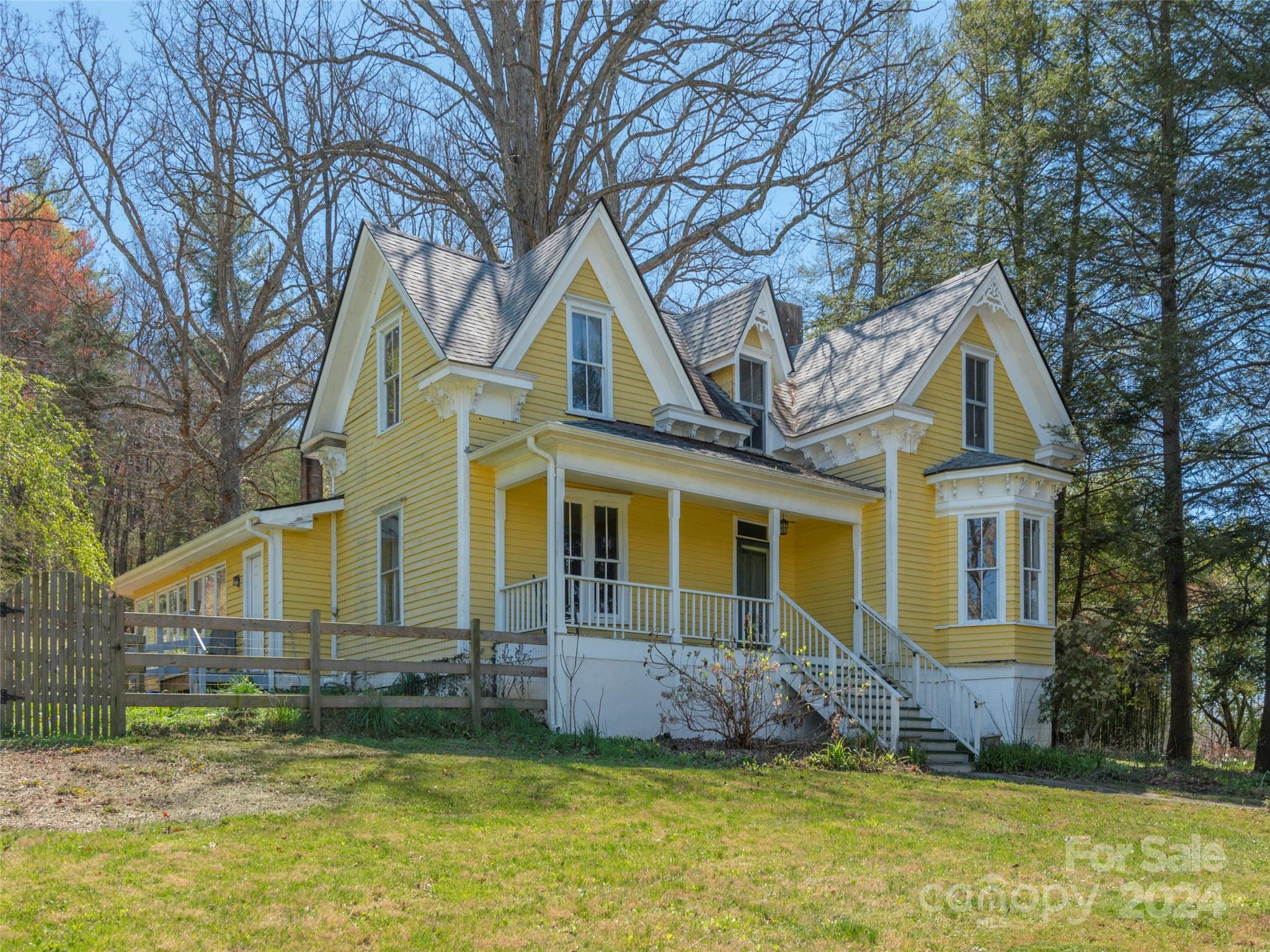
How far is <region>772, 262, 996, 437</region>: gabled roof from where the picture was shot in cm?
2153

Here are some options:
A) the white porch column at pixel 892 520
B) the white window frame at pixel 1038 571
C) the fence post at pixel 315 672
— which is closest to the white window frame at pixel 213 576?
the fence post at pixel 315 672

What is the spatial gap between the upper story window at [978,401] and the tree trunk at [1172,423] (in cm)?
290

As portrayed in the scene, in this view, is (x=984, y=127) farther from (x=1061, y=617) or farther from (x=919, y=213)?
(x=1061, y=617)

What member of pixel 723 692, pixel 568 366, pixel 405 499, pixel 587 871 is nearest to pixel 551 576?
pixel 723 692

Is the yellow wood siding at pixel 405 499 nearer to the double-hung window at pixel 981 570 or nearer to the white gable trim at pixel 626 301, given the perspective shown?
the white gable trim at pixel 626 301

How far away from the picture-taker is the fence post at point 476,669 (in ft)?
49.9

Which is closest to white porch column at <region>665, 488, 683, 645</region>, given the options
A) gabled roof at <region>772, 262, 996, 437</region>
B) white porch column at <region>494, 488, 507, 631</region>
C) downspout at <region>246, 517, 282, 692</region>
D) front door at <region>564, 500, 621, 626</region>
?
front door at <region>564, 500, 621, 626</region>

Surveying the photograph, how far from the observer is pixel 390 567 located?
65.5 feet

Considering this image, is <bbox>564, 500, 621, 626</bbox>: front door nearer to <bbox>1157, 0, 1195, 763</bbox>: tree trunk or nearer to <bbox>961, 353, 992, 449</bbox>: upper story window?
<bbox>961, 353, 992, 449</bbox>: upper story window

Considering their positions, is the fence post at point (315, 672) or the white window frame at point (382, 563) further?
the white window frame at point (382, 563)

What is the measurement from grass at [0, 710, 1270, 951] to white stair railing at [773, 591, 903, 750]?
4.26 m

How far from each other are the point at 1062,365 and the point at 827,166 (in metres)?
6.44

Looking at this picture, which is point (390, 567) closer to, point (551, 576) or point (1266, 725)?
point (551, 576)

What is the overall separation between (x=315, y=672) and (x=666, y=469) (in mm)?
5915
